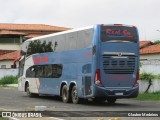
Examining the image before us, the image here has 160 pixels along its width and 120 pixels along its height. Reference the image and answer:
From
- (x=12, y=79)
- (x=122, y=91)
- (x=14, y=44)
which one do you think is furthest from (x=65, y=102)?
(x=14, y=44)

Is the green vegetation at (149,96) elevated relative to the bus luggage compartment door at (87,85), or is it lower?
lower

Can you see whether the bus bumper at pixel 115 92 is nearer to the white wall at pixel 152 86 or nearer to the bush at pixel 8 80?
the white wall at pixel 152 86

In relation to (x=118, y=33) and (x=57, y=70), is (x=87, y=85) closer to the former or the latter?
(x=118, y=33)

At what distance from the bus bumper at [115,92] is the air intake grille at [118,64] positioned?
796 millimetres

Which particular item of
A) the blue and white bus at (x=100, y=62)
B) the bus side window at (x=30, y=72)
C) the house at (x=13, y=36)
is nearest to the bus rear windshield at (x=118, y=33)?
the blue and white bus at (x=100, y=62)

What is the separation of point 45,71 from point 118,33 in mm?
6732

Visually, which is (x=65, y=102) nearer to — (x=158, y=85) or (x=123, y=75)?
(x=123, y=75)

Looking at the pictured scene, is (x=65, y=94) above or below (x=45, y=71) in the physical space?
below

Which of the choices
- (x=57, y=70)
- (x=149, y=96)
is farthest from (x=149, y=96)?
(x=57, y=70)

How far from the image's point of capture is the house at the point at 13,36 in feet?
231

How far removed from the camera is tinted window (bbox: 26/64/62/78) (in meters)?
26.0

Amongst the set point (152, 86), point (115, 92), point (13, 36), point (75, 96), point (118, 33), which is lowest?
point (75, 96)

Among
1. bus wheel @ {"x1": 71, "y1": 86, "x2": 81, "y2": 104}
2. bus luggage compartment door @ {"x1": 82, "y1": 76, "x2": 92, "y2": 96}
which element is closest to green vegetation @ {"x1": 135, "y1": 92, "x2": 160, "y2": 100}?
bus wheel @ {"x1": 71, "y1": 86, "x2": 81, "y2": 104}

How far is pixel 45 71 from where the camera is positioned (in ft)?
90.9
